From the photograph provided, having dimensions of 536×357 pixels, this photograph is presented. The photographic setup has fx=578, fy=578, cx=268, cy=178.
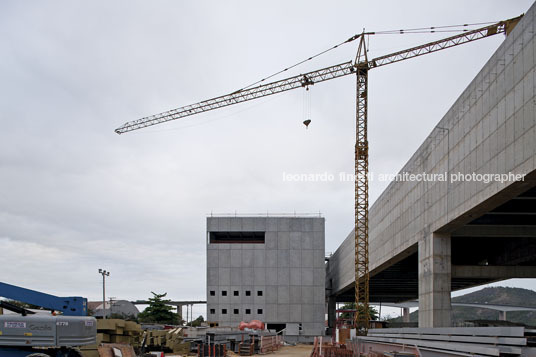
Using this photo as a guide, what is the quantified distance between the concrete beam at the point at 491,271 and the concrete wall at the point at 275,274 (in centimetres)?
4739

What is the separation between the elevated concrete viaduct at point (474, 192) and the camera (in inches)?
879

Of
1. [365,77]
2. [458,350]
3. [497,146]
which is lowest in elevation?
[458,350]

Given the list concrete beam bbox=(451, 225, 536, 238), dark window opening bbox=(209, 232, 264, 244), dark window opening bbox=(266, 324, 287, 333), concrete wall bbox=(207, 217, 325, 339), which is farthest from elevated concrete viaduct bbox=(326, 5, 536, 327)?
dark window opening bbox=(209, 232, 264, 244)

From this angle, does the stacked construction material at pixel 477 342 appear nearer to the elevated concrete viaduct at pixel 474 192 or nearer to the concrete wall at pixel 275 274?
the elevated concrete viaduct at pixel 474 192

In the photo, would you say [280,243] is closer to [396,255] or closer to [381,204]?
[381,204]

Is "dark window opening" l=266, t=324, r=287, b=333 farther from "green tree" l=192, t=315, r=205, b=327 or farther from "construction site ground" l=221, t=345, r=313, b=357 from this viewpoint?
"construction site ground" l=221, t=345, r=313, b=357

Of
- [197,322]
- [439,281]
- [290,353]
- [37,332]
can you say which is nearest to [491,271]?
[439,281]

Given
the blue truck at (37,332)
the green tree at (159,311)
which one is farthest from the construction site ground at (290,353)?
the green tree at (159,311)

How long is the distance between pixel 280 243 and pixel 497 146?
221 ft

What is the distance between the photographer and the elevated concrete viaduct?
2233cm

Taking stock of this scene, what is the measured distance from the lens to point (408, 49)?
72750 mm

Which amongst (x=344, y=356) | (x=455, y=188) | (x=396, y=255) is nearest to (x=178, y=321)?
(x=396, y=255)

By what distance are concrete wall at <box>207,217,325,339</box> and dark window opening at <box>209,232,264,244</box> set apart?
7.48 feet

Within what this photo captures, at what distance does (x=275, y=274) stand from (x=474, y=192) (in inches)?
2533
